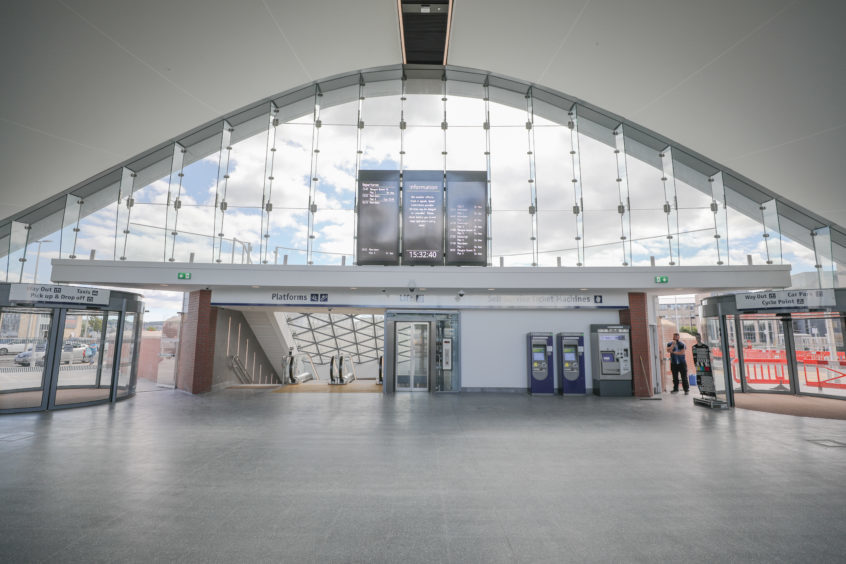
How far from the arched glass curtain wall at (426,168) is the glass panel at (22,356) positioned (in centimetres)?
219

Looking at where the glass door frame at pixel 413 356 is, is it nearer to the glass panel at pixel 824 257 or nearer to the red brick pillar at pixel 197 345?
the red brick pillar at pixel 197 345

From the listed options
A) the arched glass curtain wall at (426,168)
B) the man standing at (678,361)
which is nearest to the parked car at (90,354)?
the arched glass curtain wall at (426,168)

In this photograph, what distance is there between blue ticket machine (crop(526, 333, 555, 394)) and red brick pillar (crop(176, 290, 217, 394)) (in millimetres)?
8639

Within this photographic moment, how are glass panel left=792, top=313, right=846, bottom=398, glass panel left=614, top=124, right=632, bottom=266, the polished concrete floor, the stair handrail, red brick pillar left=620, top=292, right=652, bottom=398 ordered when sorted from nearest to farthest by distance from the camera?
the polished concrete floor < glass panel left=792, top=313, right=846, bottom=398 < red brick pillar left=620, top=292, right=652, bottom=398 < glass panel left=614, top=124, right=632, bottom=266 < the stair handrail

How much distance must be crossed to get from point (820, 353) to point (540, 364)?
23.6 ft

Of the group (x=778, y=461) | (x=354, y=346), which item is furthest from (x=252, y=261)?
(x=354, y=346)

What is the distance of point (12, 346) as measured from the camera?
817cm

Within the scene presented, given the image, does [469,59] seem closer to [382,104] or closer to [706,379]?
[382,104]

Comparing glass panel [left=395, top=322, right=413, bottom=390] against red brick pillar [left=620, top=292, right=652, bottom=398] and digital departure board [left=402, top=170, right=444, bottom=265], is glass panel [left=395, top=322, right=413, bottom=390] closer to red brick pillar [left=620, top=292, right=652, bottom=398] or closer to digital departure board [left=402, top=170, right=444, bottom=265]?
digital departure board [left=402, top=170, right=444, bottom=265]

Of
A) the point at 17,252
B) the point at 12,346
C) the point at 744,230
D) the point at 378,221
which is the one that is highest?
the point at 378,221

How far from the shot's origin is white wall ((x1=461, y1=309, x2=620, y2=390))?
36.0 ft

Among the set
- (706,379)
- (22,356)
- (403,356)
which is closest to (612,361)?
(706,379)

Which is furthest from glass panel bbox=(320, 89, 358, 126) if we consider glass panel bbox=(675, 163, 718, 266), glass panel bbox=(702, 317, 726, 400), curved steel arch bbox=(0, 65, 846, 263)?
glass panel bbox=(702, 317, 726, 400)

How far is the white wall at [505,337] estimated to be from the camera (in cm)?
1098
